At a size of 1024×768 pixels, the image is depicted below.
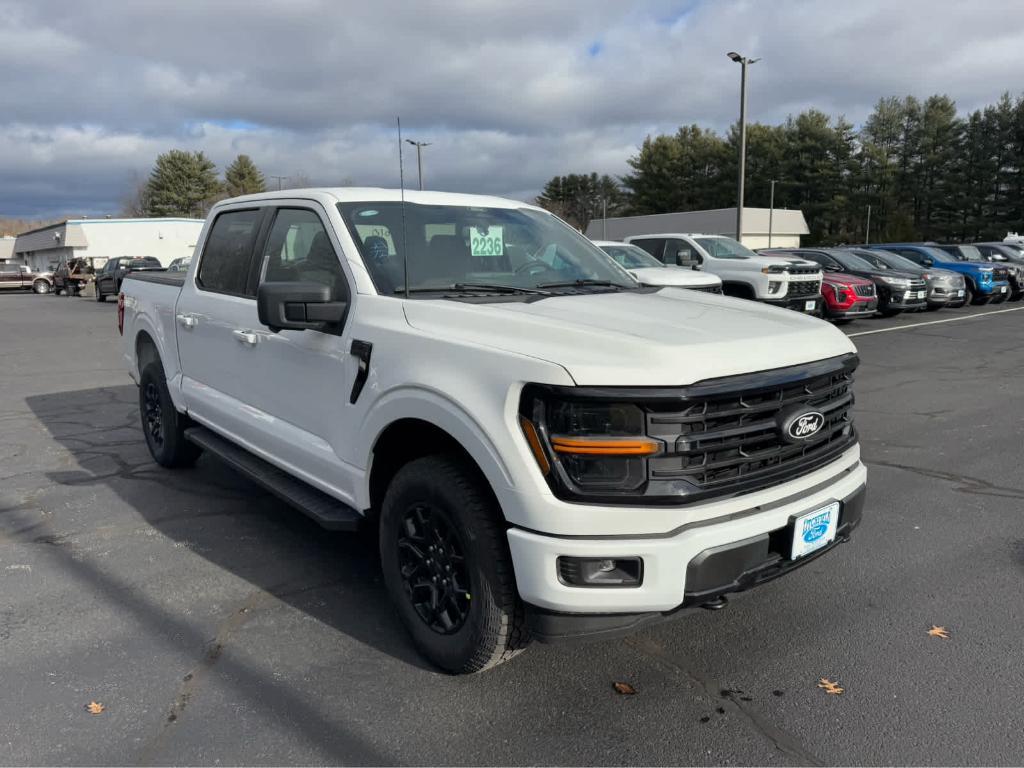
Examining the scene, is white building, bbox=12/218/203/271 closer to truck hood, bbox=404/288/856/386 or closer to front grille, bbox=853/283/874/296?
front grille, bbox=853/283/874/296

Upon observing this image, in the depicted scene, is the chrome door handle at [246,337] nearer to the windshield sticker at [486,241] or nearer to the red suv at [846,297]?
the windshield sticker at [486,241]

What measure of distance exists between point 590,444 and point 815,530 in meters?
1.04

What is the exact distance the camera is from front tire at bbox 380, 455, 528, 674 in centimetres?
274

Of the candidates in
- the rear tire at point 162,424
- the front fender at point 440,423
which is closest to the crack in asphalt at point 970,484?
the front fender at point 440,423

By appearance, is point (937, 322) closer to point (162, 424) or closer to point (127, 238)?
point (162, 424)

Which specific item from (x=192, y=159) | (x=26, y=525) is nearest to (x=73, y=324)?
(x=26, y=525)

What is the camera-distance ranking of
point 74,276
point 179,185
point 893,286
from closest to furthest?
point 893,286 → point 74,276 → point 179,185

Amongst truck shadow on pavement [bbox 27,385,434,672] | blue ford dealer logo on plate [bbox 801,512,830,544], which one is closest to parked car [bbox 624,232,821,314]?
truck shadow on pavement [bbox 27,385,434,672]

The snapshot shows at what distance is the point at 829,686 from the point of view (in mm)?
2980

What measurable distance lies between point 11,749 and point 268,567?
161 centimetres

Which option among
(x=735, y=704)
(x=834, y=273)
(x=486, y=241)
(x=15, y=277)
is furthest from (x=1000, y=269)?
(x=15, y=277)

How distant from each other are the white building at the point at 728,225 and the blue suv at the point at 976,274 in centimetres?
3748

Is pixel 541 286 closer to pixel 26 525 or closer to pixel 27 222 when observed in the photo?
pixel 26 525

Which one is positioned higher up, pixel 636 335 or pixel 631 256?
pixel 631 256
